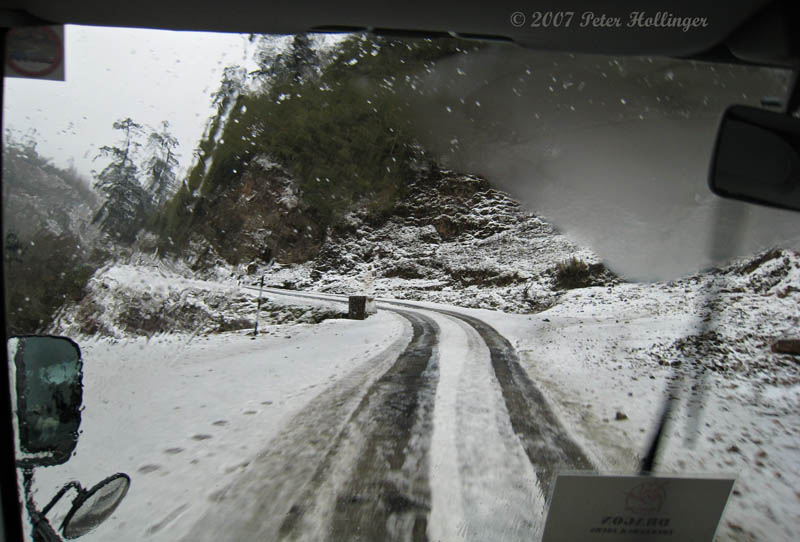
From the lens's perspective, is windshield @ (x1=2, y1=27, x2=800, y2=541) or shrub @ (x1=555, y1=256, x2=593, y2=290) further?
shrub @ (x1=555, y1=256, x2=593, y2=290)

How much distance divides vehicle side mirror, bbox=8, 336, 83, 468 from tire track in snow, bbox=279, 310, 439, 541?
0.81 meters

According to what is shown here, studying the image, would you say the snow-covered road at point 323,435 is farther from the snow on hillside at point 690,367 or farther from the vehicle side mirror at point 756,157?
the vehicle side mirror at point 756,157

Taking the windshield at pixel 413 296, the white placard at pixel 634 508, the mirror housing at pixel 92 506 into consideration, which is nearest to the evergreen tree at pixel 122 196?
the windshield at pixel 413 296

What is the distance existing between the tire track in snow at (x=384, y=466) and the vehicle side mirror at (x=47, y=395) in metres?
0.81

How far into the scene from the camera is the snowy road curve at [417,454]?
4.47 ft

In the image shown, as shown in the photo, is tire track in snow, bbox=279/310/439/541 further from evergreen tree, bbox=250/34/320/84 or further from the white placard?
evergreen tree, bbox=250/34/320/84

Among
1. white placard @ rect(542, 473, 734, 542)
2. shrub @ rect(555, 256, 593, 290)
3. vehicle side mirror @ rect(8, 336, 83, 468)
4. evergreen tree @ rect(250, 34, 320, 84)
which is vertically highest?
evergreen tree @ rect(250, 34, 320, 84)

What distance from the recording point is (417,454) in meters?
1.75

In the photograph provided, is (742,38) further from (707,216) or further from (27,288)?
(27,288)

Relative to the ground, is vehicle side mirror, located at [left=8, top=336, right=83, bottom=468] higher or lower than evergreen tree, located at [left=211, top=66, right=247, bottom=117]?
lower

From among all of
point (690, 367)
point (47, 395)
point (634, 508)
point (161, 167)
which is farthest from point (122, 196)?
point (690, 367)

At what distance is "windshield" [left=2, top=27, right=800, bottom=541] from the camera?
147 cm

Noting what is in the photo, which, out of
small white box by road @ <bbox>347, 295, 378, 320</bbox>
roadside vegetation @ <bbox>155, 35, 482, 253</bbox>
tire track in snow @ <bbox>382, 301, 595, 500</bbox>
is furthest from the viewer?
small white box by road @ <bbox>347, 295, 378, 320</bbox>

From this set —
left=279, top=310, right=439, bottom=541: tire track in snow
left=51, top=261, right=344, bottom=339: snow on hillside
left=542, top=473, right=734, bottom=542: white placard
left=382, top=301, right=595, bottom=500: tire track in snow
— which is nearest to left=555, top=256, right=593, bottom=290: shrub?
left=382, top=301, right=595, bottom=500: tire track in snow
